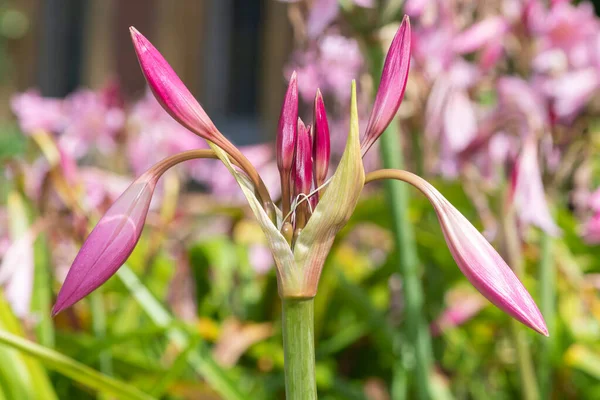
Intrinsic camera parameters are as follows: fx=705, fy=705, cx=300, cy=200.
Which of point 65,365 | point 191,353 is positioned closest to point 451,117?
point 191,353

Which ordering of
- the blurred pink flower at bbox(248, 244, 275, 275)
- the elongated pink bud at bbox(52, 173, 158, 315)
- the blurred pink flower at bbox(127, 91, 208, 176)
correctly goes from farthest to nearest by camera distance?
the blurred pink flower at bbox(248, 244, 275, 275)
the blurred pink flower at bbox(127, 91, 208, 176)
the elongated pink bud at bbox(52, 173, 158, 315)

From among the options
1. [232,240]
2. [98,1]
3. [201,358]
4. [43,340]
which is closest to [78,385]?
[43,340]

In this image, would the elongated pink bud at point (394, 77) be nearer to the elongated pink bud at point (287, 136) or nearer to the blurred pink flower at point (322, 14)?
the elongated pink bud at point (287, 136)

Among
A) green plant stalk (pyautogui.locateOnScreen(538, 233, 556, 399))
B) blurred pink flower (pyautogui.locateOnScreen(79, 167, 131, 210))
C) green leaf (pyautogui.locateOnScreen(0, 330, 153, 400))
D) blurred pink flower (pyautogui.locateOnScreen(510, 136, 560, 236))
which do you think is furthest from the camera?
blurred pink flower (pyautogui.locateOnScreen(79, 167, 131, 210))

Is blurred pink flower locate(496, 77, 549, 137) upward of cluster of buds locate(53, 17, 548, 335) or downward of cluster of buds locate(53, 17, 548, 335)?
upward

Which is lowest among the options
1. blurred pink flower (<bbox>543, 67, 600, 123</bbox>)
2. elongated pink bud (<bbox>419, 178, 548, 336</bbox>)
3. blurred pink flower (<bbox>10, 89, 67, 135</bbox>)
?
elongated pink bud (<bbox>419, 178, 548, 336</bbox>)

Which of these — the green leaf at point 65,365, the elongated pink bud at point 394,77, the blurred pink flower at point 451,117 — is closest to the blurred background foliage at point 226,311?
the green leaf at point 65,365

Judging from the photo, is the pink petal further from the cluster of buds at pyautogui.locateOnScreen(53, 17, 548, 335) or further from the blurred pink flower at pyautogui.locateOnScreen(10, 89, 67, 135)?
the blurred pink flower at pyautogui.locateOnScreen(10, 89, 67, 135)

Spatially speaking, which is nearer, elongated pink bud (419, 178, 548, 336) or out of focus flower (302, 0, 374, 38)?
elongated pink bud (419, 178, 548, 336)

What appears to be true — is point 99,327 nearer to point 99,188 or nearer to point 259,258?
point 99,188

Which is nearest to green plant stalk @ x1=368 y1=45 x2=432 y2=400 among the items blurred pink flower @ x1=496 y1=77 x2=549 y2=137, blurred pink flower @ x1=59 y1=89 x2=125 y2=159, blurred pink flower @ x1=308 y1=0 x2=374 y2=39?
blurred pink flower @ x1=308 y1=0 x2=374 y2=39
